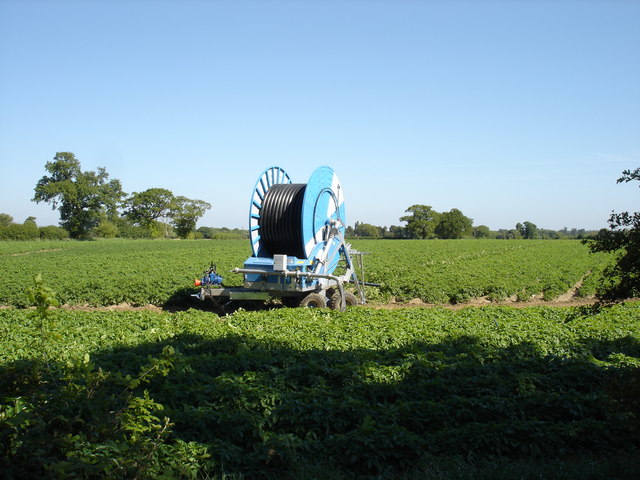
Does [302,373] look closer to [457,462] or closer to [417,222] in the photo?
[457,462]

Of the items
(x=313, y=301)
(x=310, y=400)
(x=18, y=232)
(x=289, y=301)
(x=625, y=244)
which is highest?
(x=18, y=232)

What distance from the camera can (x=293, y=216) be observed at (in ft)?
41.2

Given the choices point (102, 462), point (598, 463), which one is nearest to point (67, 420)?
point (102, 462)

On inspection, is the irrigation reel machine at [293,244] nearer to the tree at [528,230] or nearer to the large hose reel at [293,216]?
the large hose reel at [293,216]

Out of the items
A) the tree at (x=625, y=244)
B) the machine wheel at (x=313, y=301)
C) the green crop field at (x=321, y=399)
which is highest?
the tree at (x=625, y=244)

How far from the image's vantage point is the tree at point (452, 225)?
108137 mm

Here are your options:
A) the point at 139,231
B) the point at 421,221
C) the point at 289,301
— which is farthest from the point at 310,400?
the point at 421,221

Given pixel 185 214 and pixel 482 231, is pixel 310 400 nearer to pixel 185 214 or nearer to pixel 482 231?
pixel 185 214

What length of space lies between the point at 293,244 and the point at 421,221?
99.7 metres

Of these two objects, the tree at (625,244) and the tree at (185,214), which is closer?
the tree at (625,244)

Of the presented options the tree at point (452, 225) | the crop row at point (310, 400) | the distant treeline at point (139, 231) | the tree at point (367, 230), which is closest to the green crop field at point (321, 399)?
the crop row at point (310, 400)

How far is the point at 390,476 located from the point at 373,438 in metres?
0.39

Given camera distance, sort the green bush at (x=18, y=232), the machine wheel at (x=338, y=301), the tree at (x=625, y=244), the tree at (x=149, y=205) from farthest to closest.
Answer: the tree at (x=149, y=205), the green bush at (x=18, y=232), the machine wheel at (x=338, y=301), the tree at (x=625, y=244)

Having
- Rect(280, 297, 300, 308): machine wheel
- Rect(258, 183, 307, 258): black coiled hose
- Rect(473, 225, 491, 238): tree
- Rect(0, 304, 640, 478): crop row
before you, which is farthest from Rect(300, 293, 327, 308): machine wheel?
Rect(473, 225, 491, 238): tree
